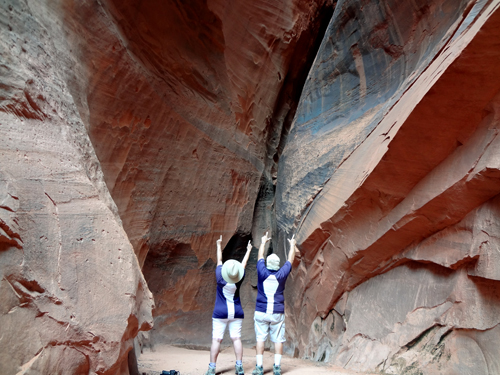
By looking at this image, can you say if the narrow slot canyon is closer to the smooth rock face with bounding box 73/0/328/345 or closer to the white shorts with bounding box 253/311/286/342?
the smooth rock face with bounding box 73/0/328/345

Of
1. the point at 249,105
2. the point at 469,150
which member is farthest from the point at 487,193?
the point at 249,105

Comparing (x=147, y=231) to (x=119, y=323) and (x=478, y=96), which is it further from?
(x=478, y=96)

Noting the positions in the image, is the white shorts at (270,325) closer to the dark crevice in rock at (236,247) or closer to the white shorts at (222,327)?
the white shorts at (222,327)

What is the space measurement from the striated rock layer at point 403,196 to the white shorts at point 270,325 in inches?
43.8

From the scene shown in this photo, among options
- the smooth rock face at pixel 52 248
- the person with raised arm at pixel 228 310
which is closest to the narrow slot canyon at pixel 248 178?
the smooth rock face at pixel 52 248

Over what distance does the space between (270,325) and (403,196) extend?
6.11ft

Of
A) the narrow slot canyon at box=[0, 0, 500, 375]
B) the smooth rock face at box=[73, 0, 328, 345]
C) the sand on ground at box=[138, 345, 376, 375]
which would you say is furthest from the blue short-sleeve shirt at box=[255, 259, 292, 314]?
the smooth rock face at box=[73, 0, 328, 345]

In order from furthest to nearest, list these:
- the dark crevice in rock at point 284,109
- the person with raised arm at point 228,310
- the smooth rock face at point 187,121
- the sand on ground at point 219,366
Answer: the dark crevice in rock at point 284,109 < the smooth rock face at point 187,121 < the sand on ground at point 219,366 < the person with raised arm at point 228,310

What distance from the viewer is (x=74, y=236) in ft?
8.38

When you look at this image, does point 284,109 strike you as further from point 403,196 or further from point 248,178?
point 403,196

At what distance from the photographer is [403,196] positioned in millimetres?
3953

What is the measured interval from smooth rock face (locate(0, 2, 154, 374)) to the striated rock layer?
2573mm

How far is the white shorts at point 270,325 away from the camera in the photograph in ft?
11.6

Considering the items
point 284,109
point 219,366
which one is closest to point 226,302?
point 219,366
